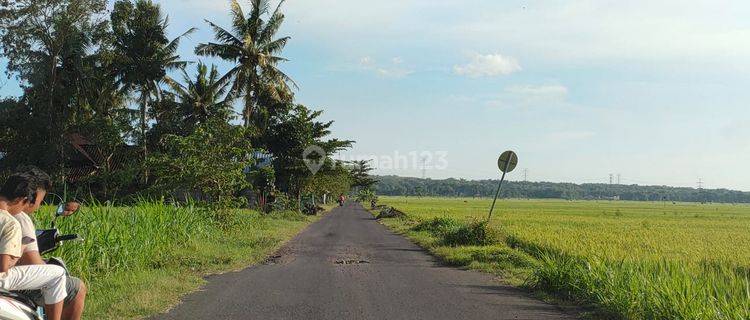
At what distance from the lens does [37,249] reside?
4.39 metres

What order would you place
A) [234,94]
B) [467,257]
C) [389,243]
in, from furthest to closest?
[234,94], [389,243], [467,257]

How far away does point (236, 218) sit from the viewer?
57.7ft

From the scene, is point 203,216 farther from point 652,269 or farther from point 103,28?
point 103,28

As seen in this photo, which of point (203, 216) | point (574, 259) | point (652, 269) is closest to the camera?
point (652, 269)

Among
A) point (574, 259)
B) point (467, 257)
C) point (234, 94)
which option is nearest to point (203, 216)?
point (467, 257)

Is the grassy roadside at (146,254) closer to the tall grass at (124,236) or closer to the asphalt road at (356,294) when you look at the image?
the tall grass at (124,236)

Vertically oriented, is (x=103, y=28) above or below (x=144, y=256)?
above

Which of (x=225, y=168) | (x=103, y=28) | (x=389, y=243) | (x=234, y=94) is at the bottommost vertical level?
(x=389, y=243)

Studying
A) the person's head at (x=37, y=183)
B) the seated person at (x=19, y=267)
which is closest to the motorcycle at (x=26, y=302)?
the seated person at (x=19, y=267)

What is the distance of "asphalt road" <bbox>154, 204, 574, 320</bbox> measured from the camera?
22.4 feet

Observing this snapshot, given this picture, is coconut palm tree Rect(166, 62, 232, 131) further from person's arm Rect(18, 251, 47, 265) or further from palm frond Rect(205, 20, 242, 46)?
person's arm Rect(18, 251, 47, 265)

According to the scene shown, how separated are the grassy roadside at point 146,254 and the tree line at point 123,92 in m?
15.4

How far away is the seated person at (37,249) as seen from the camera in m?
4.24

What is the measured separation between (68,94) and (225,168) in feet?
77.5
